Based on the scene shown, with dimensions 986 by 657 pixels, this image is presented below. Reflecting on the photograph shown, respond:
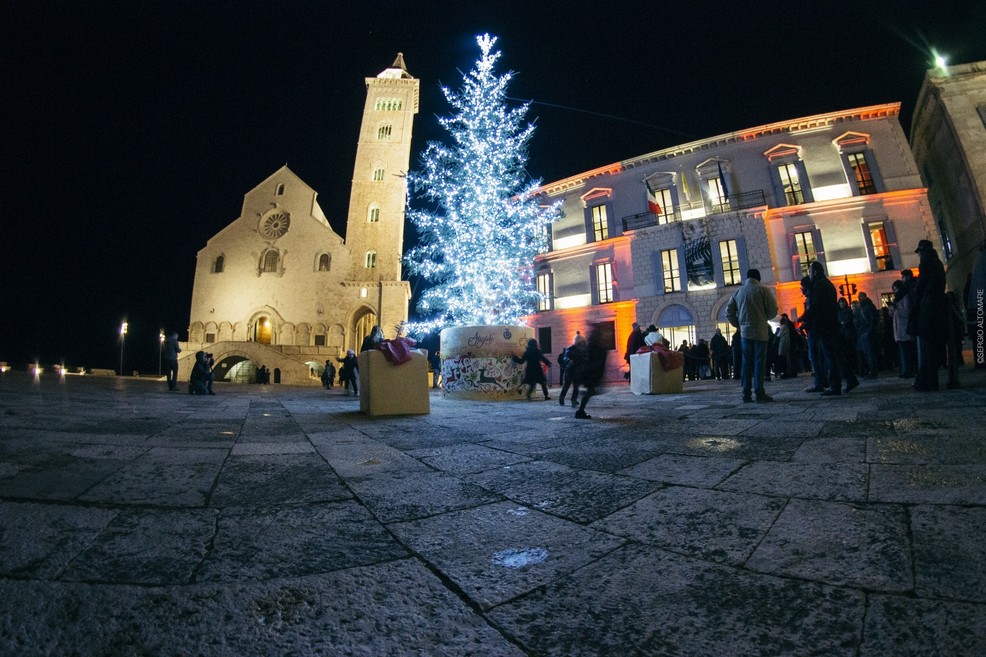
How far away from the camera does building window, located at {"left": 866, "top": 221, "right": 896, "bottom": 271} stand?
16.9m

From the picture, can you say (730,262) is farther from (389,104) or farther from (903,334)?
(389,104)

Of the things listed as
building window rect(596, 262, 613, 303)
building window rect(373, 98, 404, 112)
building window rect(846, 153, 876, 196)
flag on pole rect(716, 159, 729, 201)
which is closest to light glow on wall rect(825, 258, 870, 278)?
building window rect(846, 153, 876, 196)

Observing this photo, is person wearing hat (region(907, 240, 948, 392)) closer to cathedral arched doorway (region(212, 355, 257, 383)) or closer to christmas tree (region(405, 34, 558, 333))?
christmas tree (region(405, 34, 558, 333))

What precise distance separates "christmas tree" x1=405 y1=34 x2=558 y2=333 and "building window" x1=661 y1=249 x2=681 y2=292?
36.0ft

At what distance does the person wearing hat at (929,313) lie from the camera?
4.53 m

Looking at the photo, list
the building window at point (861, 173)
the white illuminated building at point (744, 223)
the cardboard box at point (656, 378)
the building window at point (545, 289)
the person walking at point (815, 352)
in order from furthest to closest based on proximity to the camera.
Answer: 1. the building window at point (545, 289)
2. the building window at point (861, 173)
3. the white illuminated building at point (744, 223)
4. the cardboard box at point (656, 378)
5. the person walking at point (815, 352)

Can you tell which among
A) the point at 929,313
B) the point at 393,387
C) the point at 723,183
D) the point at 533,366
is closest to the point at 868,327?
the point at 929,313

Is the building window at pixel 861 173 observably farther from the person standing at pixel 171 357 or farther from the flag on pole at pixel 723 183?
the person standing at pixel 171 357

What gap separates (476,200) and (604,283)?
41.6ft

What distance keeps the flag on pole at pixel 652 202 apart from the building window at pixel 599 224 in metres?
2.39

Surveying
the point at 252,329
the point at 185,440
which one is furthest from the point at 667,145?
the point at 252,329

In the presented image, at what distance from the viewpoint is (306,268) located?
99.1ft

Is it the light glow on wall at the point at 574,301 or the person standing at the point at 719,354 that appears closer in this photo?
the person standing at the point at 719,354

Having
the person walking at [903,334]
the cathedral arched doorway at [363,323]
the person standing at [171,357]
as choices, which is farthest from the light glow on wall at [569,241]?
the person standing at [171,357]
